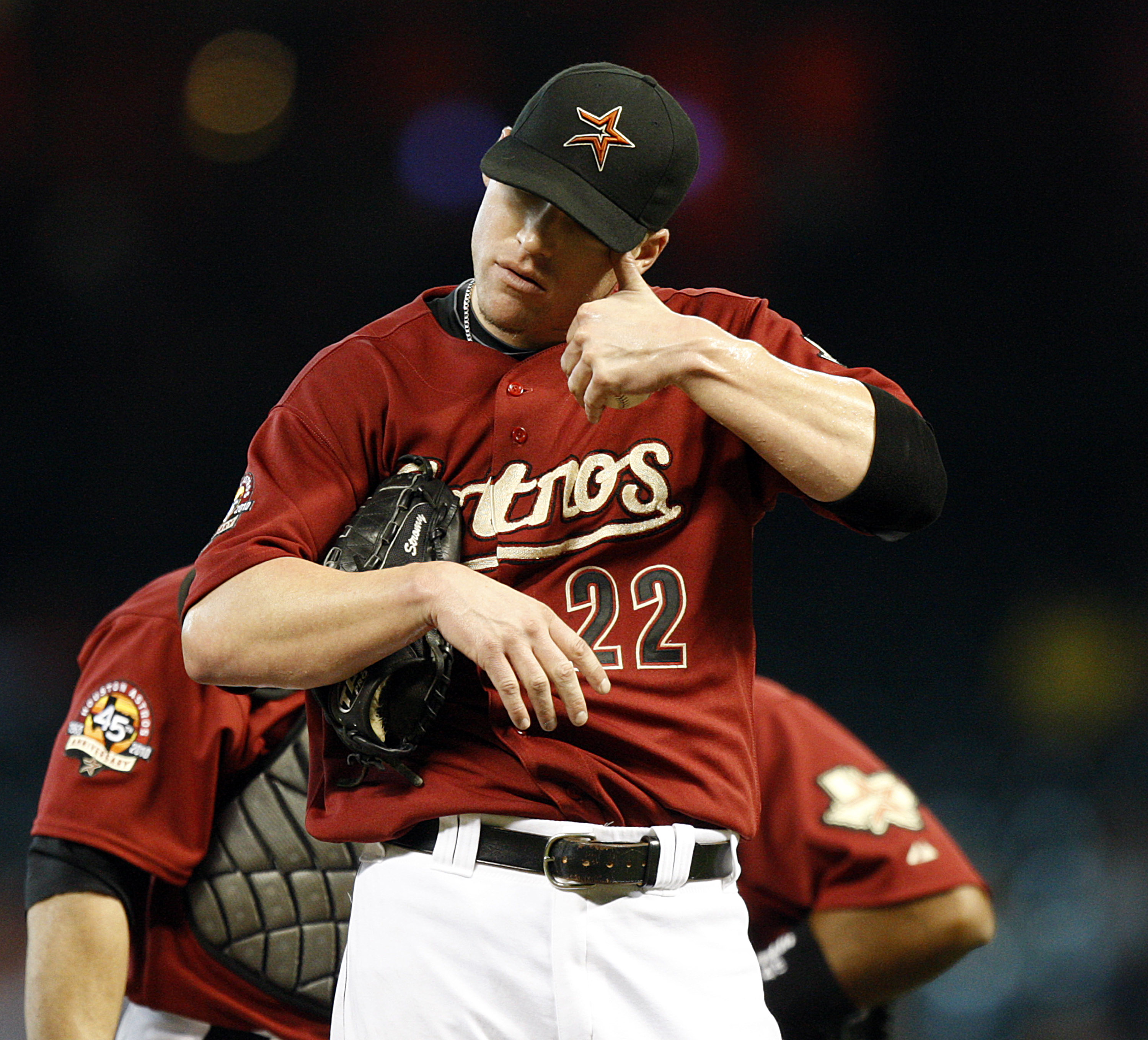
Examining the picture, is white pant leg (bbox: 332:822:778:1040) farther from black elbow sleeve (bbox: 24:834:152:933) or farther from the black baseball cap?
black elbow sleeve (bbox: 24:834:152:933)

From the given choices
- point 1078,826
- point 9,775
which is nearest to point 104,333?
point 9,775

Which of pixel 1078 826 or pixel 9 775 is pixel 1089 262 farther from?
pixel 9 775

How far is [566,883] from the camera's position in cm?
116

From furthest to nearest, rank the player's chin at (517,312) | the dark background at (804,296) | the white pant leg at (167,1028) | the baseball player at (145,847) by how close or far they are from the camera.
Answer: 1. the dark background at (804,296)
2. the white pant leg at (167,1028)
3. the baseball player at (145,847)
4. the player's chin at (517,312)

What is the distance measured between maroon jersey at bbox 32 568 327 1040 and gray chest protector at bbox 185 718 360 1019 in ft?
0.14

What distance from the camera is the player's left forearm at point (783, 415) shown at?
1.14 meters

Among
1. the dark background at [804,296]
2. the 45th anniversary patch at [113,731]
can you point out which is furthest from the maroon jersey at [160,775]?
the dark background at [804,296]

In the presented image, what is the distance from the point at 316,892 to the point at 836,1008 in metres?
1.19

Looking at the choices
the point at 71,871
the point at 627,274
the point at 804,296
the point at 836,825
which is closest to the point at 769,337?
the point at 627,274

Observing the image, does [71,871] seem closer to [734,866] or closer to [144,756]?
[144,756]

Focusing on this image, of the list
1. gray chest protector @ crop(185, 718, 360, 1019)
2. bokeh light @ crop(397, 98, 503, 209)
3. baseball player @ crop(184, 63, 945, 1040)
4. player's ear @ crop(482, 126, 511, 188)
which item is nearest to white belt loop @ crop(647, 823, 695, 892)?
baseball player @ crop(184, 63, 945, 1040)

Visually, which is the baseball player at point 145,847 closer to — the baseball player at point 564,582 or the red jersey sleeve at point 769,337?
the baseball player at point 564,582

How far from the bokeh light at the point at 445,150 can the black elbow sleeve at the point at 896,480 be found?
3.25m

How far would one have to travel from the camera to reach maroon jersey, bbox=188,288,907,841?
1206mm
